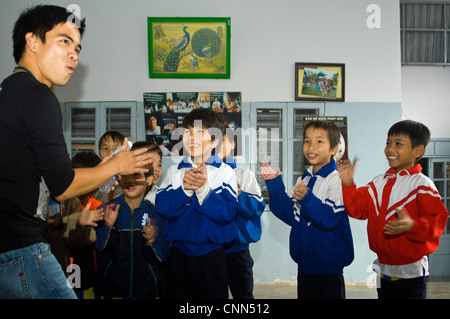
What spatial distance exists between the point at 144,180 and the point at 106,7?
2555 millimetres

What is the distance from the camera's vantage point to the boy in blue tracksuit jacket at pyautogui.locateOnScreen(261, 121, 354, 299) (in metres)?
1.81

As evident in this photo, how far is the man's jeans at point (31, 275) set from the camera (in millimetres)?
1000

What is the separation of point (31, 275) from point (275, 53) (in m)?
3.31

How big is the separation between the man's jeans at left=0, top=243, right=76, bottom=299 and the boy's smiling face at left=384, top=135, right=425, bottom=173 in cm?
166

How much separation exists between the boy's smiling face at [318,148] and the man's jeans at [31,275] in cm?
137

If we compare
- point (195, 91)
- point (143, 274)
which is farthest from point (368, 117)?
point (143, 274)

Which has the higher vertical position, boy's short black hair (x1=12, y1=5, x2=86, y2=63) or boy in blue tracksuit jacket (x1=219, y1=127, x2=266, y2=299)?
boy's short black hair (x1=12, y1=5, x2=86, y2=63)

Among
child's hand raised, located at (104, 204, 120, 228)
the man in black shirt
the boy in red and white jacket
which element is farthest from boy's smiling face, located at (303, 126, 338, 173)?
the man in black shirt

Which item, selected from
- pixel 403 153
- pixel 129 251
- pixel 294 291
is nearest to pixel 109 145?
pixel 129 251

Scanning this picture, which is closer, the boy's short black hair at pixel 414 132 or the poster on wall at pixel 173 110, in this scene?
the boy's short black hair at pixel 414 132

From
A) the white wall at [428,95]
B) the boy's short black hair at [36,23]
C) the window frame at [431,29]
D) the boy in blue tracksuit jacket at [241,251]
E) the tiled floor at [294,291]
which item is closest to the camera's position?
the boy's short black hair at [36,23]

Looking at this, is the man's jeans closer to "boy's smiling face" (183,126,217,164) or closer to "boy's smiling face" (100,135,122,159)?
"boy's smiling face" (183,126,217,164)

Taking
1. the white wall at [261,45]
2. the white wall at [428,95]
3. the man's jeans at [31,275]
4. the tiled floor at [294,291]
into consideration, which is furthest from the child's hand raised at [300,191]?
the white wall at [428,95]

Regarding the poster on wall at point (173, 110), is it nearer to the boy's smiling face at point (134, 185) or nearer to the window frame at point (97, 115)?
the window frame at point (97, 115)
